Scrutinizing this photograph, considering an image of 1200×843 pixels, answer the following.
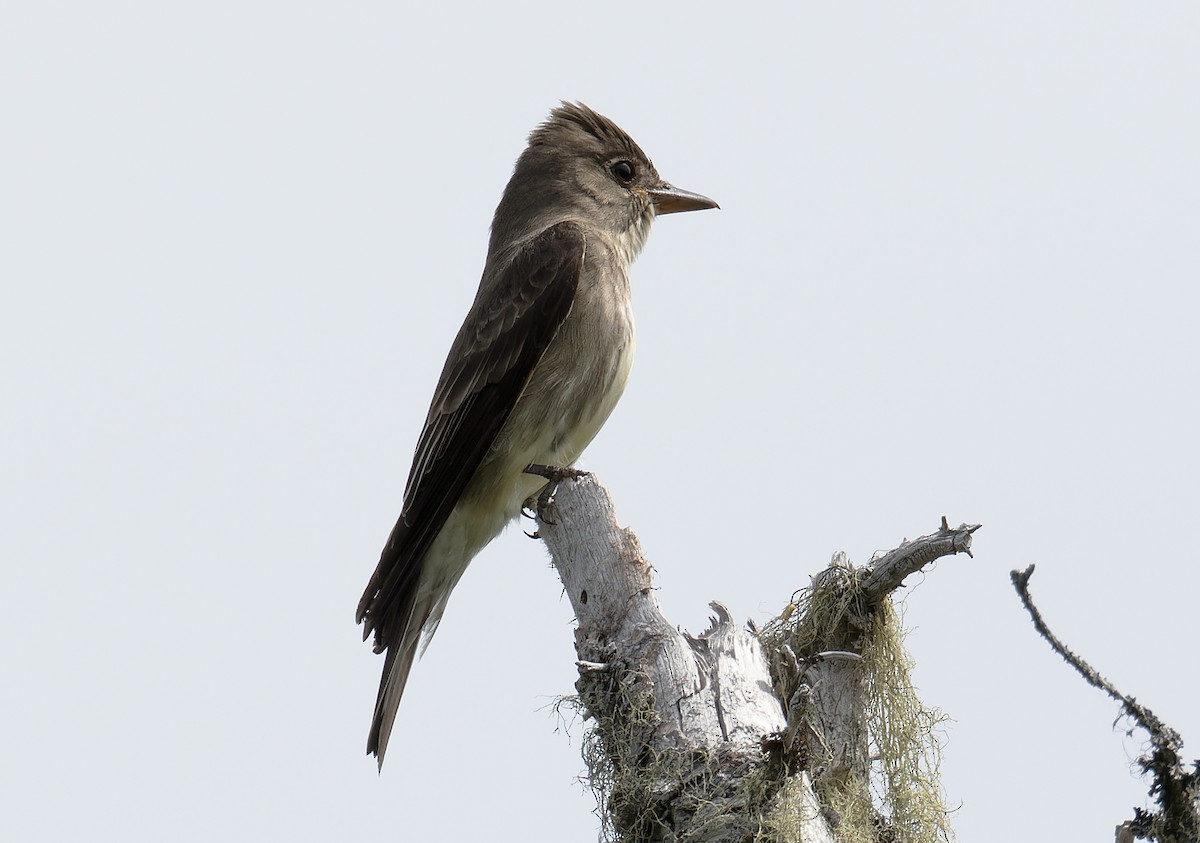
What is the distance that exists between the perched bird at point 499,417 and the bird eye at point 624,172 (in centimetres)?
98

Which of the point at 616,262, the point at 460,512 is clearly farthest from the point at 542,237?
the point at 460,512

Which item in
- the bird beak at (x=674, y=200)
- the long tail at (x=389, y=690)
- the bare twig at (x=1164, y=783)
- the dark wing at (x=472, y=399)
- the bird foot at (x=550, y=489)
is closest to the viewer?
the bare twig at (x=1164, y=783)

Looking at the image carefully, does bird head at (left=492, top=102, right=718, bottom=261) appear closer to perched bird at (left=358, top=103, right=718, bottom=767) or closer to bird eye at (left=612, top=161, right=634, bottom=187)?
bird eye at (left=612, top=161, right=634, bottom=187)

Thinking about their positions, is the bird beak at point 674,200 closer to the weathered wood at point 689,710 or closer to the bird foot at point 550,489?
the bird foot at point 550,489

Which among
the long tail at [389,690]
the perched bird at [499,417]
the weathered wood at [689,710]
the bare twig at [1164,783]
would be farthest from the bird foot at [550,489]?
the bare twig at [1164,783]

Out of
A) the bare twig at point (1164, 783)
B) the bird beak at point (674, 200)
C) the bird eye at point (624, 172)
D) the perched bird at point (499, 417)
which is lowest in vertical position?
the bare twig at point (1164, 783)

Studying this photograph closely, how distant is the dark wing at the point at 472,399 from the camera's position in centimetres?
673

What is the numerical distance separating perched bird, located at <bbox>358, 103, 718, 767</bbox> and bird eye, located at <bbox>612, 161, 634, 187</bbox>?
979 millimetres

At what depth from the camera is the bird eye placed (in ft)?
27.6

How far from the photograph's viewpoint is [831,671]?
18.1ft

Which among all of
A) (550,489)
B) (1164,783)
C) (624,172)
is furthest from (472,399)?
(1164,783)

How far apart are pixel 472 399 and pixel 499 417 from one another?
0.19m

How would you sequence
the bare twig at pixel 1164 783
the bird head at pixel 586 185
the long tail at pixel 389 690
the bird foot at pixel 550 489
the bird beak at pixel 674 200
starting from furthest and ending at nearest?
the bird beak at pixel 674 200 < the bird head at pixel 586 185 < the long tail at pixel 389 690 < the bird foot at pixel 550 489 < the bare twig at pixel 1164 783

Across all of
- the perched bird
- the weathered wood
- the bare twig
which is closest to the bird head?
the perched bird
